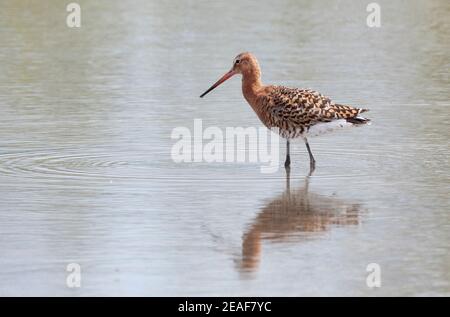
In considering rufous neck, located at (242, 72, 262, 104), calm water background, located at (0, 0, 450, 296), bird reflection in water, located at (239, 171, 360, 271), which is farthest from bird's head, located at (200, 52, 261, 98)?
bird reflection in water, located at (239, 171, 360, 271)

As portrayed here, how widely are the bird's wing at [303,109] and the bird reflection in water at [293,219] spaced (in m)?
1.73

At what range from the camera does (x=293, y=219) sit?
10078 millimetres

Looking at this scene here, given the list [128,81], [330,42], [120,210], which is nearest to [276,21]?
[330,42]

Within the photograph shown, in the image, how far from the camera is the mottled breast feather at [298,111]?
42.4ft

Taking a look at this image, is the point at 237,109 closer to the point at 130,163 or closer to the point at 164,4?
the point at 130,163

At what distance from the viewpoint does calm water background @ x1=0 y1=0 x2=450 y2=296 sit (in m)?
8.59

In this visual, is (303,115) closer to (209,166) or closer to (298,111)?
(298,111)

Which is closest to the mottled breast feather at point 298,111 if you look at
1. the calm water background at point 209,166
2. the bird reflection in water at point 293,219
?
the calm water background at point 209,166

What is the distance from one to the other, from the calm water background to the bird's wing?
0.45m

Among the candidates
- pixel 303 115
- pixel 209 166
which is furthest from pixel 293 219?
pixel 303 115

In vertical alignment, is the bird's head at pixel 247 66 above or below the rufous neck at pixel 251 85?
above

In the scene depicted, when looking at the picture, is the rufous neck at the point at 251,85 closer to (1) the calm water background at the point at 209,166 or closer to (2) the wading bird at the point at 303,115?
(2) the wading bird at the point at 303,115

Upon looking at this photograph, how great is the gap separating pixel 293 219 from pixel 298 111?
3.05 m
